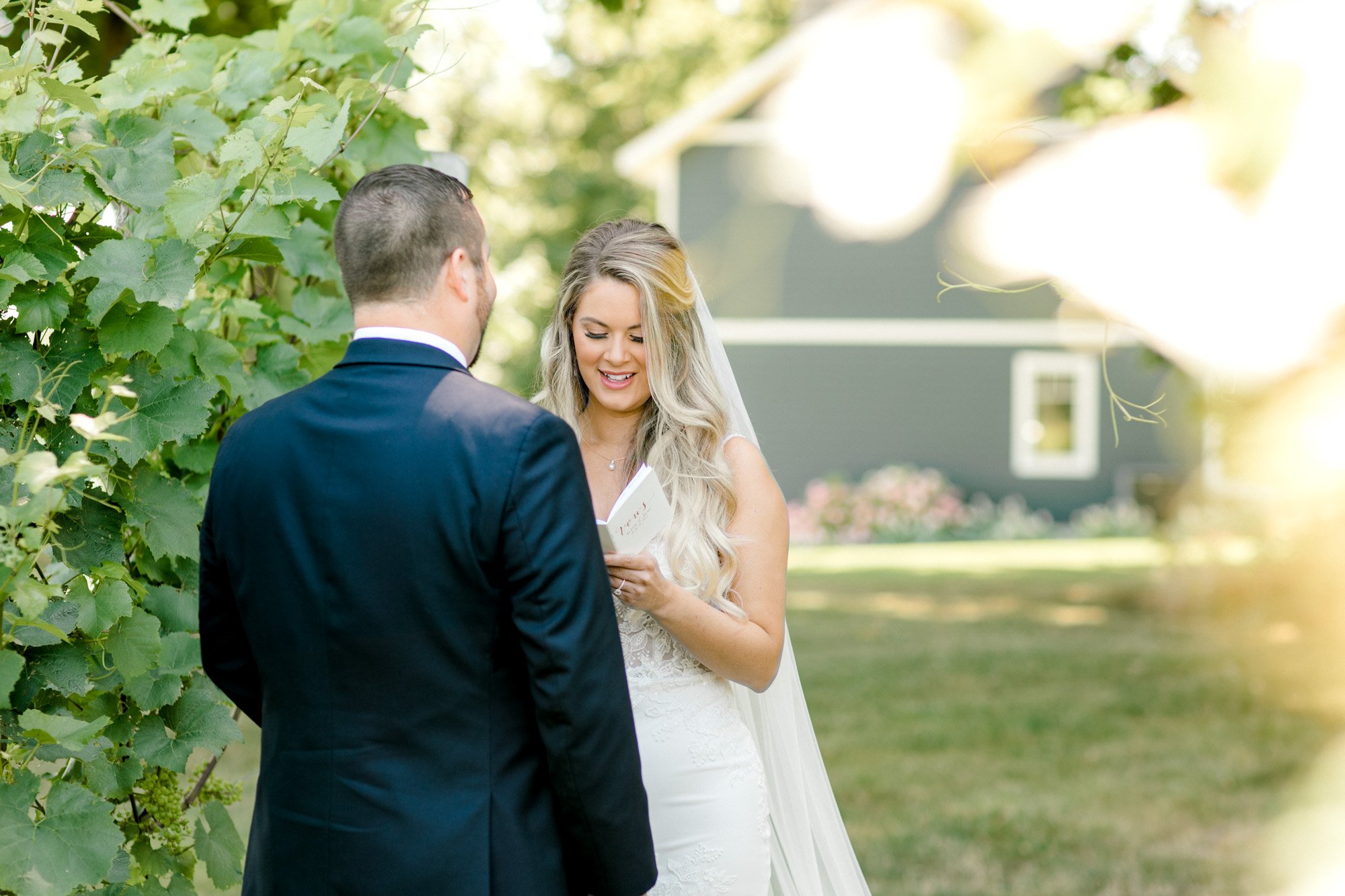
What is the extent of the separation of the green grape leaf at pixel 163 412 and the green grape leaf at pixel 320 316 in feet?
2.21


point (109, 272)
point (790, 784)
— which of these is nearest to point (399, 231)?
point (109, 272)

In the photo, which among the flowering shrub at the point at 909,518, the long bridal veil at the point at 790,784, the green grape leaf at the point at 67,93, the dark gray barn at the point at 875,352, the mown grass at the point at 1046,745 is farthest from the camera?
the dark gray barn at the point at 875,352

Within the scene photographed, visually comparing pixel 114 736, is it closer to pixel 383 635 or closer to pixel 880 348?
pixel 383 635

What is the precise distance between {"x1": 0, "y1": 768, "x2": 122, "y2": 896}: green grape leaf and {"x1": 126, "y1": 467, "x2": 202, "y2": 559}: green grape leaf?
1.54 feet

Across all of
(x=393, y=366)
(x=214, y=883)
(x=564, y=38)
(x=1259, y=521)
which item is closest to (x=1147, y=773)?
(x=1259, y=521)

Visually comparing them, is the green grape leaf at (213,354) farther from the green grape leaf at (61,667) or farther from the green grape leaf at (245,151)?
the green grape leaf at (61,667)

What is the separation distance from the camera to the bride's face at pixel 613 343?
2.95 m

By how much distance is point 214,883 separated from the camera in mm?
2646

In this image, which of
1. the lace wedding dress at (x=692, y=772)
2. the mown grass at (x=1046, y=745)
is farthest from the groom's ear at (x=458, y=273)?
the mown grass at (x=1046, y=745)

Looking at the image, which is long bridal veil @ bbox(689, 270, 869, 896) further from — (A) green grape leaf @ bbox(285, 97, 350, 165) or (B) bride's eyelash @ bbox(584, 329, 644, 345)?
(A) green grape leaf @ bbox(285, 97, 350, 165)

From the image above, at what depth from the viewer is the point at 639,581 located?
8.23 ft

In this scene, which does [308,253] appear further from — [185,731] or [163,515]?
[185,731]

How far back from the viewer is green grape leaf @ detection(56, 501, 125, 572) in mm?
2258

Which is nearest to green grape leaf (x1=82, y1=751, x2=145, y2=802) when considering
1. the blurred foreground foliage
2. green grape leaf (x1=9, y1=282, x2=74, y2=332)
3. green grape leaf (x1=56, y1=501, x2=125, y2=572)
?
the blurred foreground foliage
